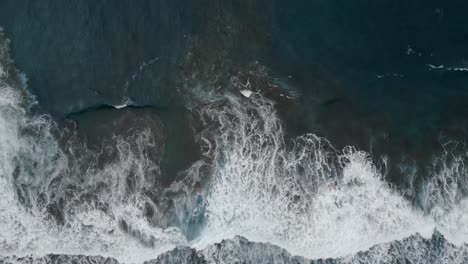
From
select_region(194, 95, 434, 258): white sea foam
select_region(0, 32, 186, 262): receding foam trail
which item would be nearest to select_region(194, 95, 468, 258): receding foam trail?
select_region(194, 95, 434, 258): white sea foam

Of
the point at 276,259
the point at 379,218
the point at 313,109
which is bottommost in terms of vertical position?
the point at 276,259

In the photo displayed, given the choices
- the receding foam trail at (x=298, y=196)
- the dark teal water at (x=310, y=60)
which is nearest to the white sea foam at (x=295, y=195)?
the receding foam trail at (x=298, y=196)

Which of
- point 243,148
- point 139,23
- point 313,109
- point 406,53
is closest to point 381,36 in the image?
point 406,53

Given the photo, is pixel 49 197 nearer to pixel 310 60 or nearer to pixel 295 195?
pixel 295 195

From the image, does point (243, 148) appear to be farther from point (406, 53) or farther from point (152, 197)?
point (406, 53)

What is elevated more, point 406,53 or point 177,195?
point 406,53

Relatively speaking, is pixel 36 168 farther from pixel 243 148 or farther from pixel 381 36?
pixel 381 36

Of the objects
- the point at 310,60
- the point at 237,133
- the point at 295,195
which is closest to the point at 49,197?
the point at 237,133
